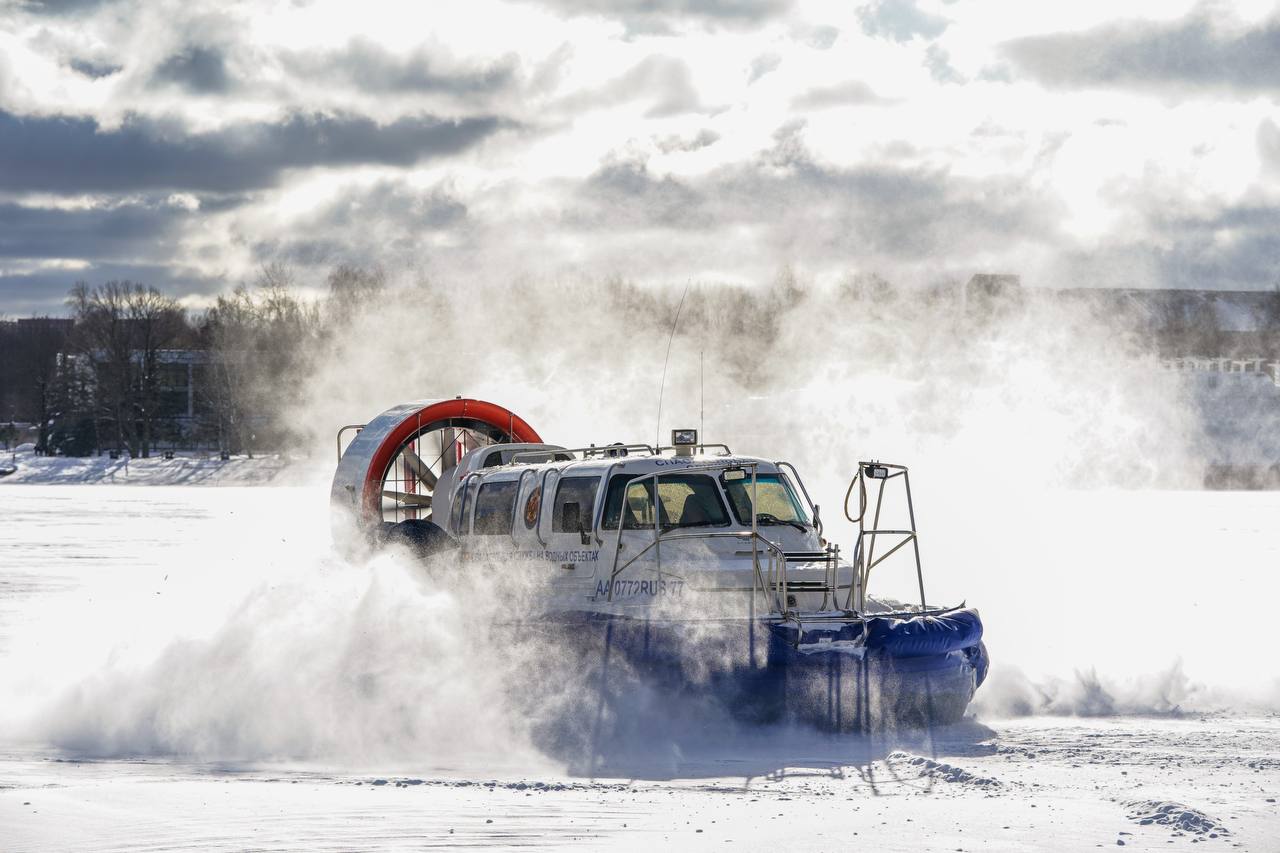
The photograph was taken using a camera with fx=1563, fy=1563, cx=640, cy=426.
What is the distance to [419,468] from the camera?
16.9 meters

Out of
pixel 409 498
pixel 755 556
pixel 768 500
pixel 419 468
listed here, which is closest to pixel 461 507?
pixel 409 498

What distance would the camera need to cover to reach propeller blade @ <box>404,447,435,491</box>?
1683 centimetres

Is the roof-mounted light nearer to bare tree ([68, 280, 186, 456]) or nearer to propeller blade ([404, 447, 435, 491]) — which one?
propeller blade ([404, 447, 435, 491])

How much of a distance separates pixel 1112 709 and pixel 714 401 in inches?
1180

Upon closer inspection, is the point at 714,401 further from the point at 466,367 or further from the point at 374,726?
the point at 374,726

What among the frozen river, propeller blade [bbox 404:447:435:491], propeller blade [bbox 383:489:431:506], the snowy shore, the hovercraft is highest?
the snowy shore

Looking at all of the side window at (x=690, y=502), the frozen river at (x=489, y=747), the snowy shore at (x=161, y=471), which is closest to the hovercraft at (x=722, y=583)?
the side window at (x=690, y=502)

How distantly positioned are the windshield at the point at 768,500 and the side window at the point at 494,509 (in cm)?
Answer: 219

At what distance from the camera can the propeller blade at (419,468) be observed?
1683 centimetres

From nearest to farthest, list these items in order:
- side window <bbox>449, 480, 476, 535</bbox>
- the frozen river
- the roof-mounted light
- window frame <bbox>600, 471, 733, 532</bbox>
Answer: the frozen river → window frame <bbox>600, 471, 733, 532</bbox> → the roof-mounted light → side window <bbox>449, 480, 476, 535</bbox>

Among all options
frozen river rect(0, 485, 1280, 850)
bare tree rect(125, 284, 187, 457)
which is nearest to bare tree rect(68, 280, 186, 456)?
bare tree rect(125, 284, 187, 457)

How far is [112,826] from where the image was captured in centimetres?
865

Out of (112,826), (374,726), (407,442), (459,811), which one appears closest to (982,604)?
(407,442)

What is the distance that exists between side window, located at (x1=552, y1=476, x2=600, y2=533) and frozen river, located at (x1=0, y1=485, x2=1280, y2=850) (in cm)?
111
